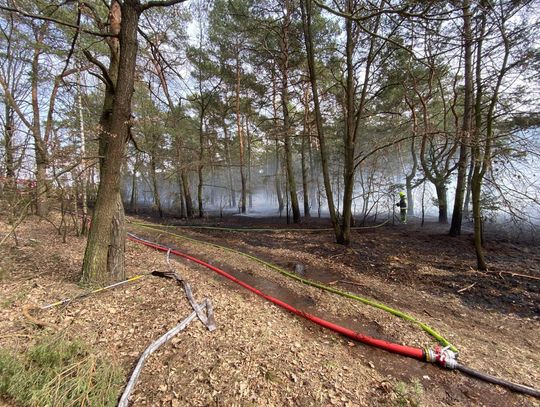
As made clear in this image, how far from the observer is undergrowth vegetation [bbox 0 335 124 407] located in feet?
5.13

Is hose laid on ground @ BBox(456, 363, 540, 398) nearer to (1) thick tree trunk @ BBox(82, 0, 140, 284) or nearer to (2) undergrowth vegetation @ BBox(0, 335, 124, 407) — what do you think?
(2) undergrowth vegetation @ BBox(0, 335, 124, 407)

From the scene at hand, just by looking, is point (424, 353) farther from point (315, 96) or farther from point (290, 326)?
point (315, 96)

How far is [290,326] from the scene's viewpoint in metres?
3.22

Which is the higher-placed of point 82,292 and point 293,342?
point 82,292

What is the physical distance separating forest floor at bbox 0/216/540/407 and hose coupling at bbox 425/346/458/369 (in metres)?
0.08

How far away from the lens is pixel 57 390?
1.55 m

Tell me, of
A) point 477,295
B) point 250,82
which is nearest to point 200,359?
point 477,295

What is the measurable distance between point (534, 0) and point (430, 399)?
7.01 meters

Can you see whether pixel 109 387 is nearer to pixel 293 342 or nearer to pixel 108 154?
pixel 293 342

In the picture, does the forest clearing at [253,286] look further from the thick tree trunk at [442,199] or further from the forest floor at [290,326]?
the thick tree trunk at [442,199]

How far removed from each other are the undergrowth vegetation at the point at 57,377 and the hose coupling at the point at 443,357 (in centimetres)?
Answer: 311

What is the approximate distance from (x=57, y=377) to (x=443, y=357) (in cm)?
357

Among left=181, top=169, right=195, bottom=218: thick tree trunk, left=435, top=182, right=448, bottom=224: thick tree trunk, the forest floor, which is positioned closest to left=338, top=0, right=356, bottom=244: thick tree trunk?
the forest floor

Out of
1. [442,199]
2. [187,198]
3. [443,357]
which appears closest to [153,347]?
[443,357]
